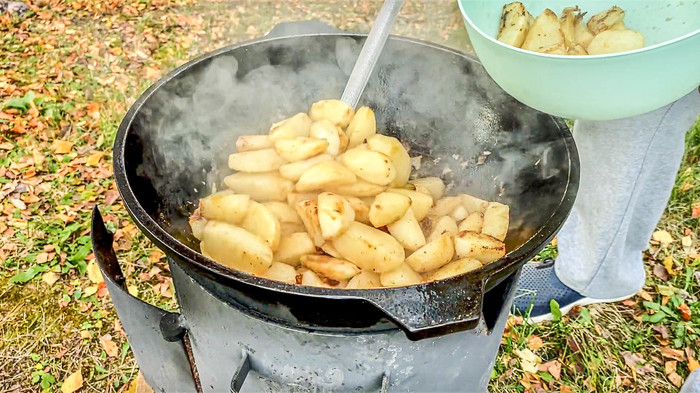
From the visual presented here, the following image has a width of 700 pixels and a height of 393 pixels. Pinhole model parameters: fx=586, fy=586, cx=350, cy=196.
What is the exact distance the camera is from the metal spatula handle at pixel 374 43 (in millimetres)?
1559

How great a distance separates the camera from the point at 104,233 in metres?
1.67

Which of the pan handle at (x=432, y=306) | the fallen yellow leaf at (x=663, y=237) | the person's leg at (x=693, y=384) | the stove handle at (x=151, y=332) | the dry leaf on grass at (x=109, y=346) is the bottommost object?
the dry leaf on grass at (x=109, y=346)

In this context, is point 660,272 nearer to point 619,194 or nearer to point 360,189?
point 619,194

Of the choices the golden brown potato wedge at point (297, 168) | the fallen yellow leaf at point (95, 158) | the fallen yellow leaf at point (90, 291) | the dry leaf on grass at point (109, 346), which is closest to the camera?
the golden brown potato wedge at point (297, 168)

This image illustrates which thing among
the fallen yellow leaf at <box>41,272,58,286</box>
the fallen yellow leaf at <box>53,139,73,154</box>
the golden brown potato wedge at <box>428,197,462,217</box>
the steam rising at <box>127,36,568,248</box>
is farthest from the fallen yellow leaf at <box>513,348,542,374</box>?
the fallen yellow leaf at <box>53,139,73,154</box>

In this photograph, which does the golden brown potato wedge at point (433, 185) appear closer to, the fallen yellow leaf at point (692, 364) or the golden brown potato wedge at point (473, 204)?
the golden brown potato wedge at point (473, 204)

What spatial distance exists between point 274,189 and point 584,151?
1.24 meters

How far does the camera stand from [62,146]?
3422mm

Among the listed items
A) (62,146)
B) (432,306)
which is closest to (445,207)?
(432,306)

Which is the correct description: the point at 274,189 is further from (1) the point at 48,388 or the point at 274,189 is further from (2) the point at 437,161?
(1) the point at 48,388

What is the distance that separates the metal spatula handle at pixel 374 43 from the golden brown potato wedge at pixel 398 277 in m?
0.57

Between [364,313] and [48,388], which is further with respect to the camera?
[48,388]

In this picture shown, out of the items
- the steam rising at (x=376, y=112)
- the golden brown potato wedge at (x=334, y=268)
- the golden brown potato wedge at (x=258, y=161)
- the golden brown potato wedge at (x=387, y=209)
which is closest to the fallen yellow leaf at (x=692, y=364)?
the steam rising at (x=376, y=112)

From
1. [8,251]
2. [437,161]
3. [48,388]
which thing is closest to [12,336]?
[48,388]
